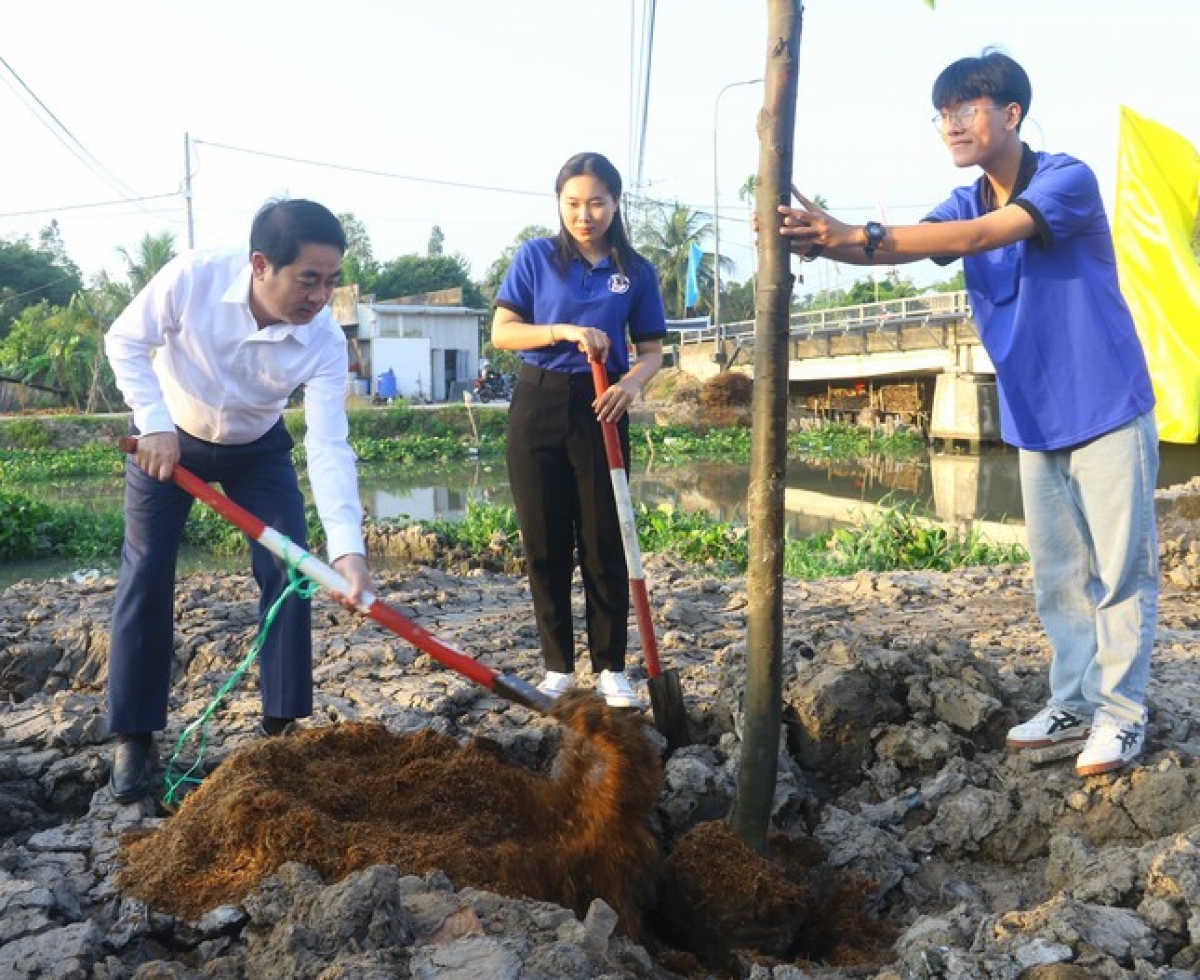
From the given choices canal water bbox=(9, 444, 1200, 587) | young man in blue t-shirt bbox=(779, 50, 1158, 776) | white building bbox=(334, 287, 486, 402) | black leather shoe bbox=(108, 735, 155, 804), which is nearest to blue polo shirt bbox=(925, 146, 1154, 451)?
young man in blue t-shirt bbox=(779, 50, 1158, 776)

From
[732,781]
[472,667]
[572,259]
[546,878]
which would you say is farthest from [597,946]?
[572,259]

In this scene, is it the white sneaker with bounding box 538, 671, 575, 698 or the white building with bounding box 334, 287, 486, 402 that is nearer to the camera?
the white sneaker with bounding box 538, 671, 575, 698

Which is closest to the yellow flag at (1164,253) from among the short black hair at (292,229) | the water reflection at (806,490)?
the water reflection at (806,490)

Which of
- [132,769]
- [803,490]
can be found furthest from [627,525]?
[803,490]

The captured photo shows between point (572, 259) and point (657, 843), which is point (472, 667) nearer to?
point (657, 843)

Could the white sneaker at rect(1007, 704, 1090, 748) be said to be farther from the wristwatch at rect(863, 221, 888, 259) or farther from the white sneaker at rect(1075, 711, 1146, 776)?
the wristwatch at rect(863, 221, 888, 259)

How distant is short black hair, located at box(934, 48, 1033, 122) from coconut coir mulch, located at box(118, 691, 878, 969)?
70.7 inches

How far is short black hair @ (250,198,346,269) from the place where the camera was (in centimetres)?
302

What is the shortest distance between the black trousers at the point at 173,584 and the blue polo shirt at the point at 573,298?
38.1 inches

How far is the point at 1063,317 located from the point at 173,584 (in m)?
2.58

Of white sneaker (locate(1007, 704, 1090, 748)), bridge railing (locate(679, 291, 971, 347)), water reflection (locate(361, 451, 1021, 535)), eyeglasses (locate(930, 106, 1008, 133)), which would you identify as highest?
bridge railing (locate(679, 291, 971, 347))

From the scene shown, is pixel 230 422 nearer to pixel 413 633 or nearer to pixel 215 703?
pixel 215 703

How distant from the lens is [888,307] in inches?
1179

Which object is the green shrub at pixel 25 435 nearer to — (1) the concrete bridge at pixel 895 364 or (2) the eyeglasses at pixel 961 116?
(1) the concrete bridge at pixel 895 364
